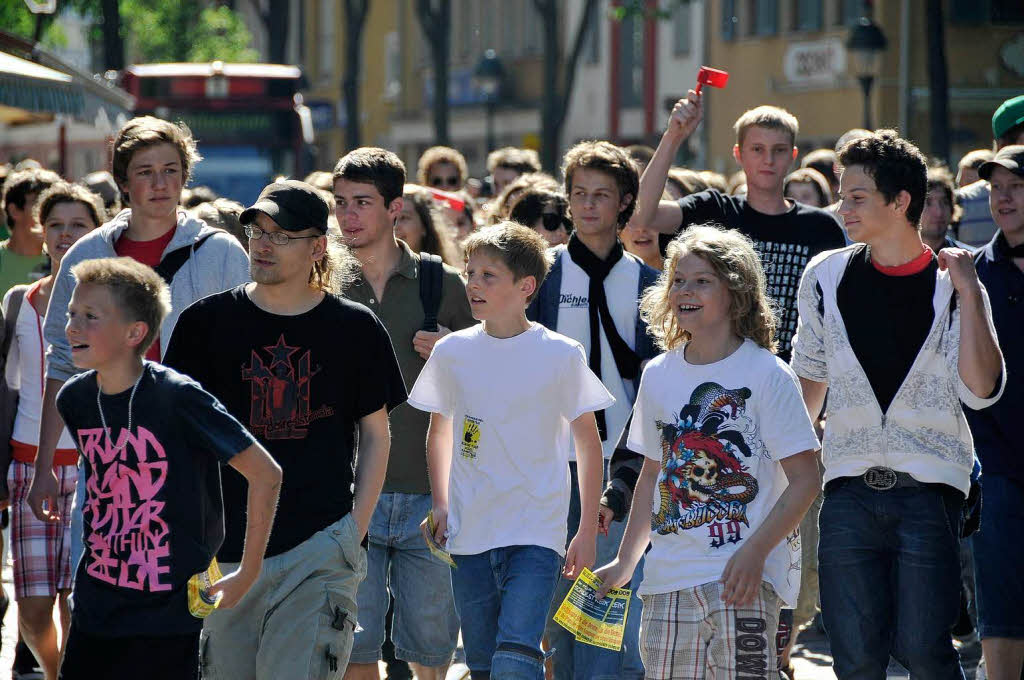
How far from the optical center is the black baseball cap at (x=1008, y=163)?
6.61 metres

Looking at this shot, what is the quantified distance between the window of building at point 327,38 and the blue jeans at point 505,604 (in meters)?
51.9

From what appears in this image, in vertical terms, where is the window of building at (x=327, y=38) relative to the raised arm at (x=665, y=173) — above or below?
above

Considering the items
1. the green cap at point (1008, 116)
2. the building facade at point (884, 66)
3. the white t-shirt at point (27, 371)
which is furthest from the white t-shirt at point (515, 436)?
the building facade at point (884, 66)

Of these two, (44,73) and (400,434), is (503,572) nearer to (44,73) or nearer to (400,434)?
(400,434)

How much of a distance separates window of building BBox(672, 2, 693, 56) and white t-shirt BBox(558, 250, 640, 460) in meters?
31.5

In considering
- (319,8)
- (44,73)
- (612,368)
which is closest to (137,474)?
(612,368)

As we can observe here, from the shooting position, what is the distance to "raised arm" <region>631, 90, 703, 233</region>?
23.0ft

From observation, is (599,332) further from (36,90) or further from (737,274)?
(36,90)

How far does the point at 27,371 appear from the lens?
7457 mm

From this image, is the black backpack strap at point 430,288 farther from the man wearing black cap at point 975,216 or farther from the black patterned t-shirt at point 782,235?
the man wearing black cap at point 975,216

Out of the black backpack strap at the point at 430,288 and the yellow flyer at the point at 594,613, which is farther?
the black backpack strap at the point at 430,288

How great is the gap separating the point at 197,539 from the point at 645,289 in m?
2.55

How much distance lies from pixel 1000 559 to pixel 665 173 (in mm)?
1976

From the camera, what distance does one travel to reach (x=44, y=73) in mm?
11633
